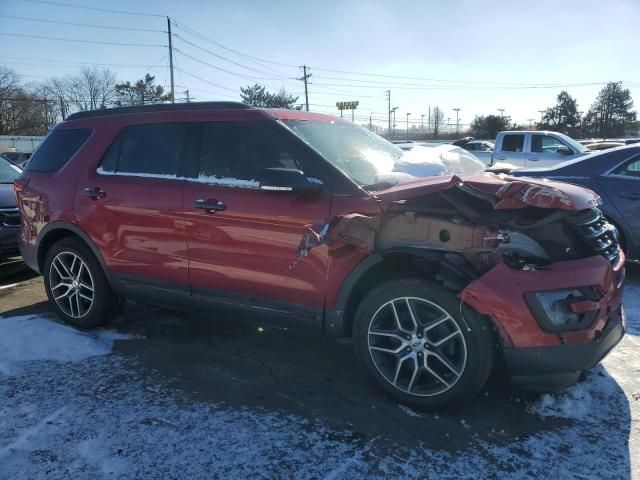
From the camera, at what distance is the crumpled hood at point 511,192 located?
2742 millimetres

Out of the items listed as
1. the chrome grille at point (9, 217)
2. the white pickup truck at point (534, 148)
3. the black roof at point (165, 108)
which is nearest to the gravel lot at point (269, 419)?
the black roof at point (165, 108)

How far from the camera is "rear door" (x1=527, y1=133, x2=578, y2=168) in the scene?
525 inches

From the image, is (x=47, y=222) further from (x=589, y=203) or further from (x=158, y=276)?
(x=589, y=203)

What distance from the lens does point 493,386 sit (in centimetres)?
332

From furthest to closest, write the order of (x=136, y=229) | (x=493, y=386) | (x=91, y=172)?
(x=91, y=172)
(x=136, y=229)
(x=493, y=386)

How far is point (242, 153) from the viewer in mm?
3582

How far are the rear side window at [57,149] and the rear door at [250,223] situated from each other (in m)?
1.44

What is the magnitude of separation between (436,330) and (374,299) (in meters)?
0.40

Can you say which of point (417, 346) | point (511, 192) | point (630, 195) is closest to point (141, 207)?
point (417, 346)

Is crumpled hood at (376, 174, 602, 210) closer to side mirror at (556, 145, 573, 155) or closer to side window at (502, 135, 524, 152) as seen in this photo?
side mirror at (556, 145, 573, 155)

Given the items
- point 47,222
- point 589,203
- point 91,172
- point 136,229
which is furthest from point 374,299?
point 47,222

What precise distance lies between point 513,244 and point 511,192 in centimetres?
29

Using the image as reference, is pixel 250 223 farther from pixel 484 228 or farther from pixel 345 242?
pixel 484 228

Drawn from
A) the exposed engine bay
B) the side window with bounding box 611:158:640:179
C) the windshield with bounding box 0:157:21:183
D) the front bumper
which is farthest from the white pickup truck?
the front bumper
